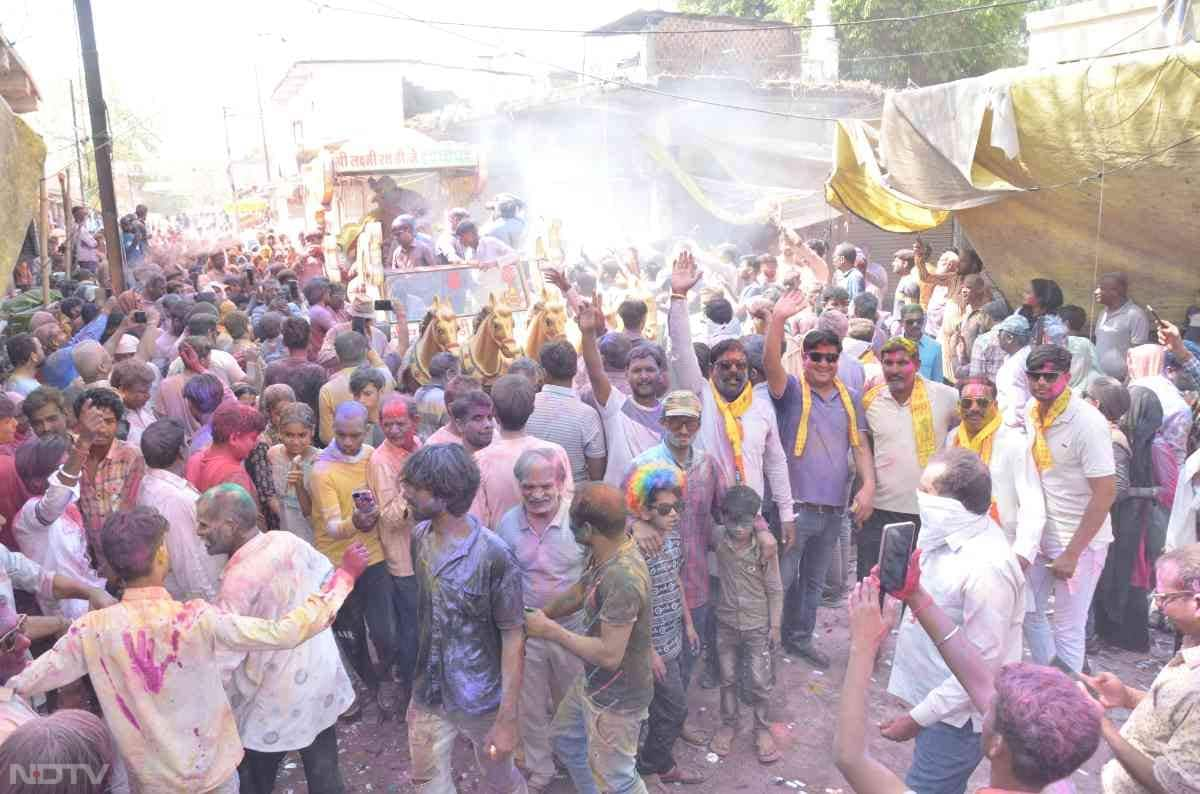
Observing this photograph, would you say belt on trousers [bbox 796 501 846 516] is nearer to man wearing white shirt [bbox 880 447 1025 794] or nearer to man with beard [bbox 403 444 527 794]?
man wearing white shirt [bbox 880 447 1025 794]

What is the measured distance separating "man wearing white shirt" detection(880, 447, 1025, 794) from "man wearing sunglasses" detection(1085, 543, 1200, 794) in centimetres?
50

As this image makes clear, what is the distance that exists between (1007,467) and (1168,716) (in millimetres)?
2072

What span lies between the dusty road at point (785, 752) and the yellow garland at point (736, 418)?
4.69 feet

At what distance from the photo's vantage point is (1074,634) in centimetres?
487

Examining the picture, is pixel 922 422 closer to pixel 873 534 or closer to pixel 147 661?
pixel 873 534

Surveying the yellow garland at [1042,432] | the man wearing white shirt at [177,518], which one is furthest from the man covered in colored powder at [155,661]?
the yellow garland at [1042,432]

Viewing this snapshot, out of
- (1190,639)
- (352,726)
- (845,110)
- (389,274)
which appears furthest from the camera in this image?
(845,110)

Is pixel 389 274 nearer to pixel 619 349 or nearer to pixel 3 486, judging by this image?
pixel 619 349

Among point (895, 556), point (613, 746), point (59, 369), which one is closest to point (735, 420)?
point (613, 746)

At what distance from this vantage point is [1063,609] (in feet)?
15.9

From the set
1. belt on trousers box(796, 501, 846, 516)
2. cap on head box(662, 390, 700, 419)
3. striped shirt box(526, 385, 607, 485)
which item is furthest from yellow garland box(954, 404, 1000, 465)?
striped shirt box(526, 385, 607, 485)

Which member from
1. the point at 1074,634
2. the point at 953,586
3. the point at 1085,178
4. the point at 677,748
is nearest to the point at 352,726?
the point at 677,748

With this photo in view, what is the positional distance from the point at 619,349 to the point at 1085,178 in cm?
489

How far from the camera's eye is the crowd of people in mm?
3031
